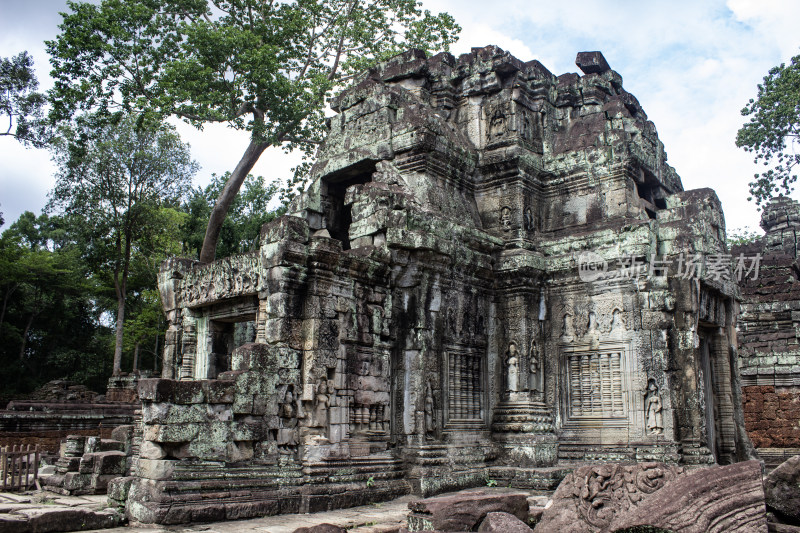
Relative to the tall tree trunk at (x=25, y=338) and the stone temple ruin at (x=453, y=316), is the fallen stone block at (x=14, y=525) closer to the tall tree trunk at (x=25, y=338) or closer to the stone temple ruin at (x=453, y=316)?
the stone temple ruin at (x=453, y=316)

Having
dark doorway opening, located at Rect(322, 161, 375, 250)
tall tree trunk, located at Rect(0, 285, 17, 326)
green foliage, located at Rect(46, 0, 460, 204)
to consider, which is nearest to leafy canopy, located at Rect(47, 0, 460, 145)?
green foliage, located at Rect(46, 0, 460, 204)

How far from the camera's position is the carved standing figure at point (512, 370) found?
11.5 m

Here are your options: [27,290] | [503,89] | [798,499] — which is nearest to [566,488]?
[798,499]

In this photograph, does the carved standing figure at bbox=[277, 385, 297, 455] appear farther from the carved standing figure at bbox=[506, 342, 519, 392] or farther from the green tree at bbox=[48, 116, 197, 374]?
the green tree at bbox=[48, 116, 197, 374]

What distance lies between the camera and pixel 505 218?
1241 cm

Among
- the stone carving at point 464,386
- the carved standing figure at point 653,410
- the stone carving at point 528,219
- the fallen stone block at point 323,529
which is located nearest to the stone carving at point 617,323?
the carved standing figure at point 653,410

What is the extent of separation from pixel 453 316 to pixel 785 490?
5351 mm

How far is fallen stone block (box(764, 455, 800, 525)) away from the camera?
22.5 ft

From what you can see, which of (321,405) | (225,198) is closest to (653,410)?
(321,405)

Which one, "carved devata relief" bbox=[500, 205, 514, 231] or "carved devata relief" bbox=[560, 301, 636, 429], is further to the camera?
"carved devata relief" bbox=[500, 205, 514, 231]

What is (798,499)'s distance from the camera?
6.86 m

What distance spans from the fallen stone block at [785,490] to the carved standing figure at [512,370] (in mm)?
4667

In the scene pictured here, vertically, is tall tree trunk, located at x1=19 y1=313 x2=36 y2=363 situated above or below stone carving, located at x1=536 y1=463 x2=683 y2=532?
above

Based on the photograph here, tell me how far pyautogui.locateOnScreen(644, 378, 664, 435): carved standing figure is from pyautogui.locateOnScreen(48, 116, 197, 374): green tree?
22934mm
